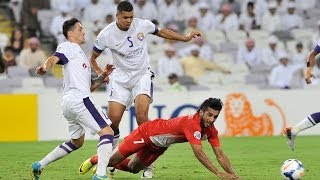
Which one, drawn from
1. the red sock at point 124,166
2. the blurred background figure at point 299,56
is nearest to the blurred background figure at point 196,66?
the blurred background figure at point 299,56

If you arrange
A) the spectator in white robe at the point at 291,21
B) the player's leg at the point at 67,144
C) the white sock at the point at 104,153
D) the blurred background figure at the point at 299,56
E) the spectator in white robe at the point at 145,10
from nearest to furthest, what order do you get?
the white sock at the point at 104,153 → the player's leg at the point at 67,144 → the blurred background figure at the point at 299,56 → the spectator in white robe at the point at 145,10 → the spectator in white robe at the point at 291,21

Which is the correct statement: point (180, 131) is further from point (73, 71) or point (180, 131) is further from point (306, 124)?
point (306, 124)

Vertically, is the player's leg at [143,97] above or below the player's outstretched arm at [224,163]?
above

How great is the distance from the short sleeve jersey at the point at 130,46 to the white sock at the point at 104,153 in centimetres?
222

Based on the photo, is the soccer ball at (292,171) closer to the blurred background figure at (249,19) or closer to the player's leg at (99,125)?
the player's leg at (99,125)

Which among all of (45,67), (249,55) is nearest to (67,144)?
(45,67)

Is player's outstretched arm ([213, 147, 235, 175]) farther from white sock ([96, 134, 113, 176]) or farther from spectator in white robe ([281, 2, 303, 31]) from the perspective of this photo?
spectator in white robe ([281, 2, 303, 31])

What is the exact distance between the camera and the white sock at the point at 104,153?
37.8 ft

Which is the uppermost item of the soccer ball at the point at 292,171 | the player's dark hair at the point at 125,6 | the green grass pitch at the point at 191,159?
the player's dark hair at the point at 125,6

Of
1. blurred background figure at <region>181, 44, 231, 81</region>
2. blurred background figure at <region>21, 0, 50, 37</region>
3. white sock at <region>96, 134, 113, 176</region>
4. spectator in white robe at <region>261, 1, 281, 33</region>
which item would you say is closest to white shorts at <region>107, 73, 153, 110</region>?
white sock at <region>96, 134, 113, 176</region>

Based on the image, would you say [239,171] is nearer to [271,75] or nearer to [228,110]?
[228,110]

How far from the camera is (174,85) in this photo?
76.0 feet

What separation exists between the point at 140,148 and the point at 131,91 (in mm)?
1814

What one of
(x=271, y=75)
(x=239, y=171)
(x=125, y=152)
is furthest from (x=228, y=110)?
(x=125, y=152)
